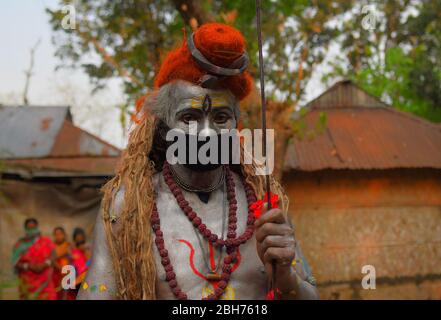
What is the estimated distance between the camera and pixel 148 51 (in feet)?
26.8

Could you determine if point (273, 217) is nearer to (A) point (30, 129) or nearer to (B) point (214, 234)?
(B) point (214, 234)

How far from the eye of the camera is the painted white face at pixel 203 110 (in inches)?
96.7

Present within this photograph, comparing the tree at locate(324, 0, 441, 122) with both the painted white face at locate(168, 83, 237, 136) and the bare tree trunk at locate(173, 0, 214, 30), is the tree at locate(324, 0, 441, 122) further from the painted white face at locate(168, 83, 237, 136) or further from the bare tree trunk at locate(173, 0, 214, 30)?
the painted white face at locate(168, 83, 237, 136)

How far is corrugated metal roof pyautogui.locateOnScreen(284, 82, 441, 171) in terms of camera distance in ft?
30.9

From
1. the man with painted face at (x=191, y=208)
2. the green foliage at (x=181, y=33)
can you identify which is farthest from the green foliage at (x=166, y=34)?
the man with painted face at (x=191, y=208)

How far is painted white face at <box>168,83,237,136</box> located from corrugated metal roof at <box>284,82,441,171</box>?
22.2 feet

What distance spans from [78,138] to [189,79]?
8487 millimetres

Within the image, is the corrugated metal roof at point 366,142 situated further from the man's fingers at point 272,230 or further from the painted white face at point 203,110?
the man's fingers at point 272,230

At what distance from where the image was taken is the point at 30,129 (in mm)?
11031

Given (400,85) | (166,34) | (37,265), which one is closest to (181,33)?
(166,34)

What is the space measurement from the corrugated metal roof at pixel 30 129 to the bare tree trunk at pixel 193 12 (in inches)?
194

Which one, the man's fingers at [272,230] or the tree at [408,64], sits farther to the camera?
the tree at [408,64]
